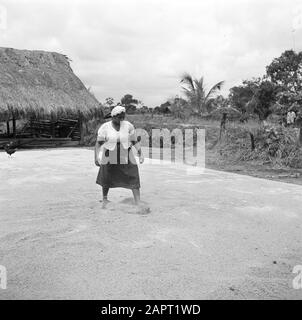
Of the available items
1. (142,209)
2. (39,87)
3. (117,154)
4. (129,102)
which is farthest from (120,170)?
(129,102)

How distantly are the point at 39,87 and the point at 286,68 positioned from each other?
1332 centimetres

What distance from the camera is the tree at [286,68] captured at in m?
22.3

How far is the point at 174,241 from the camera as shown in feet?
13.5

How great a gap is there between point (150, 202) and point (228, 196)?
1.27 m

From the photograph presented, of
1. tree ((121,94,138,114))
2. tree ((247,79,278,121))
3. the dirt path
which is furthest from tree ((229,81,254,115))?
the dirt path

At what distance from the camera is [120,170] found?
5.34 m

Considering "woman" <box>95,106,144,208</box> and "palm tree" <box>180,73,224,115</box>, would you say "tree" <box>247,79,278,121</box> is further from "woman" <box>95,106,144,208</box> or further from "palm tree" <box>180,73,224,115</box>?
"woman" <box>95,106,144,208</box>

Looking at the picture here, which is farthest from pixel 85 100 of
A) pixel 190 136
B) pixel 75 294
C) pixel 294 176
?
pixel 75 294

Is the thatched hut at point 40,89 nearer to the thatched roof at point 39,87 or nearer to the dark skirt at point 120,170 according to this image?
the thatched roof at point 39,87

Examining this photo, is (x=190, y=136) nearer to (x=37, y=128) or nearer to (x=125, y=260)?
(x=37, y=128)

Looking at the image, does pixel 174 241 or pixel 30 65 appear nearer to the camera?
pixel 174 241

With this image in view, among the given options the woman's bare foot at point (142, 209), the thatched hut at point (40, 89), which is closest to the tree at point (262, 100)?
the thatched hut at point (40, 89)

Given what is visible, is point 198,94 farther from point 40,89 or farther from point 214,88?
point 40,89
